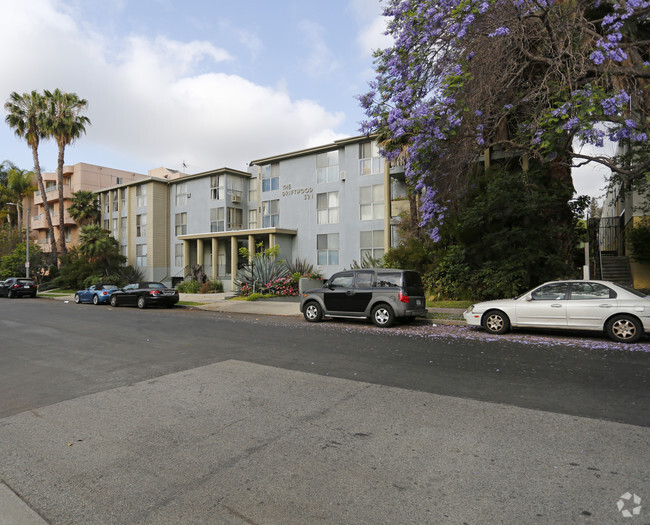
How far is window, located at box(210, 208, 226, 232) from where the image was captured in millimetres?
34000

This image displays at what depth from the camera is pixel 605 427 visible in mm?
4246

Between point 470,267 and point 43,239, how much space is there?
53.3 meters

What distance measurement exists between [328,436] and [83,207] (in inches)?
1764

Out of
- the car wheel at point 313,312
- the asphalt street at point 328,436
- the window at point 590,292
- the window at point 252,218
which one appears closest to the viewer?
the asphalt street at point 328,436

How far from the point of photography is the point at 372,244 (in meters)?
25.7

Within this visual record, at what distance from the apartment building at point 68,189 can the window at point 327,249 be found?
30032 mm

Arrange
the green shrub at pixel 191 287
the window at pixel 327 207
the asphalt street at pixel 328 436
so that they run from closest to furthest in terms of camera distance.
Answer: the asphalt street at pixel 328 436, the window at pixel 327 207, the green shrub at pixel 191 287

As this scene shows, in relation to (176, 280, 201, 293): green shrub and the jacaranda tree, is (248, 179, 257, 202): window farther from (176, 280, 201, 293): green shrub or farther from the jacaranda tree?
the jacaranda tree

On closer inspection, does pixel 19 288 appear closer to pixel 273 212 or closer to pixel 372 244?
pixel 273 212

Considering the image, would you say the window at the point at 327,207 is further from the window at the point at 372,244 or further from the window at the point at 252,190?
the window at the point at 252,190

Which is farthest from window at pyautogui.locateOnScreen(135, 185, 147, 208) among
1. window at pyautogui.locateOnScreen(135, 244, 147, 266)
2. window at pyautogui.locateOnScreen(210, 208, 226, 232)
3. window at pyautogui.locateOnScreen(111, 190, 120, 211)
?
window at pyautogui.locateOnScreen(210, 208, 226, 232)

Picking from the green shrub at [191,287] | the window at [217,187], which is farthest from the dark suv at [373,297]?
the window at [217,187]

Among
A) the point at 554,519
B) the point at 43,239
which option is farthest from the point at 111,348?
the point at 43,239

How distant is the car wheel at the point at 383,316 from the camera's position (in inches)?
489
